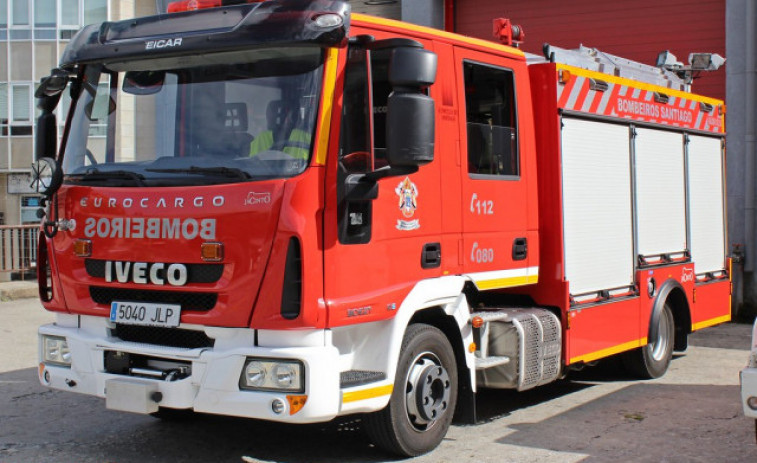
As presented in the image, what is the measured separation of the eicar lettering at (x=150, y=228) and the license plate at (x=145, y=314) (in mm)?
404

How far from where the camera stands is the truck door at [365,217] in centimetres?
566

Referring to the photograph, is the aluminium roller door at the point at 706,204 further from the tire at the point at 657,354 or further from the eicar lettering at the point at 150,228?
the eicar lettering at the point at 150,228

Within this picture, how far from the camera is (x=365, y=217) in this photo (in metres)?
5.87

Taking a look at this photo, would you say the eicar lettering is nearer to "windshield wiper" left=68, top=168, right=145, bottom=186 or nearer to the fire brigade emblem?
"windshield wiper" left=68, top=168, right=145, bottom=186

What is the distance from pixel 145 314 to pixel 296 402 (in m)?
1.12

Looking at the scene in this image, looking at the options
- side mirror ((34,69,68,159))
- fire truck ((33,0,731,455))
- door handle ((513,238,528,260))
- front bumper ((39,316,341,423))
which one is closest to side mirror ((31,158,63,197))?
fire truck ((33,0,731,455))

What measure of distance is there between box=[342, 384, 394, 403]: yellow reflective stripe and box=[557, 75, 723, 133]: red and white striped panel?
2926mm

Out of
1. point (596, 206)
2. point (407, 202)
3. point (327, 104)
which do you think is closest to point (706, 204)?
point (596, 206)

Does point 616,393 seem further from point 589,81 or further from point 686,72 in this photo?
point 686,72

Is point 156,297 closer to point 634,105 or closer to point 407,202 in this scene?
point 407,202

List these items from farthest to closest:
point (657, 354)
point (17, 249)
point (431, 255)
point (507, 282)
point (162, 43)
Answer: point (17, 249) < point (657, 354) < point (507, 282) < point (431, 255) < point (162, 43)

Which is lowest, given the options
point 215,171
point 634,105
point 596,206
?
point 596,206

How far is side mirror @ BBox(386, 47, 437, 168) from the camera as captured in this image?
18.1ft

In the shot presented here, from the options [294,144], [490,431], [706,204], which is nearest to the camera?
[294,144]
